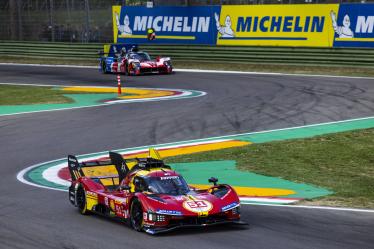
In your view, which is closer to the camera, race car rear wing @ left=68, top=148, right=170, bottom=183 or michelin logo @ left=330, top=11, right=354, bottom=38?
race car rear wing @ left=68, top=148, right=170, bottom=183

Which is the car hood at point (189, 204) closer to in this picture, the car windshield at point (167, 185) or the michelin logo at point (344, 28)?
the car windshield at point (167, 185)

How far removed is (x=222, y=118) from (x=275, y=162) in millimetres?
7178

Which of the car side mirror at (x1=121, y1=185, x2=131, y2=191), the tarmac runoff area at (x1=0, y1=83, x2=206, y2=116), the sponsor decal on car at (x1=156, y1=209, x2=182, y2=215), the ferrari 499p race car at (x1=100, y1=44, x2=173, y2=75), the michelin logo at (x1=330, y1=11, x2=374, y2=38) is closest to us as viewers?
the sponsor decal on car at (x1=156, y1=209, x2=182, y2=215)

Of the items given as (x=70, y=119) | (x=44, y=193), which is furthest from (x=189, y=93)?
(x=44, y=193)

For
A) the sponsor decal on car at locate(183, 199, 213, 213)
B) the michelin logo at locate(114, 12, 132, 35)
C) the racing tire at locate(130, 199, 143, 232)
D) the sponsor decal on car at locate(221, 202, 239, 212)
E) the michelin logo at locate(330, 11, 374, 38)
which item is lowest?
the racing tire at locate(130, 199, 143, 232)

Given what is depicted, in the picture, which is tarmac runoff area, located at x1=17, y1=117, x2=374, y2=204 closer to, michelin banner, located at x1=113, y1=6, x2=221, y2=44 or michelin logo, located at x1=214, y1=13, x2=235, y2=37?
michelin logo, located at x1=214, y1=13, x2=235, y2=37

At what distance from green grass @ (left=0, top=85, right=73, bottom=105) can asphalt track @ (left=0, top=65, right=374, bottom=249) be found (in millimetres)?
2814

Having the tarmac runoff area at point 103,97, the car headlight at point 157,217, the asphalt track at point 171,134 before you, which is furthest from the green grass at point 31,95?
the car headlight at point 157,217

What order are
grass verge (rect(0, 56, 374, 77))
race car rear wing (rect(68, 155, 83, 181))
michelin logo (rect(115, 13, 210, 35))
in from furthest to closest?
1. michelin logo (rect(115, 13, 210, 35))
2. grass verge (rect(0, 56, 374, 77))
3. race car rear wing (rect(68, 155, 83, 181))

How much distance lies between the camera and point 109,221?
12852mm

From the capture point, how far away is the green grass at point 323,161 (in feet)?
Result: 48.5

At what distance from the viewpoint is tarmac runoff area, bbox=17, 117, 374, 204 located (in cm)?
1484

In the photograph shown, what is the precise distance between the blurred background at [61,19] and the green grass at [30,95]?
38.9 feet

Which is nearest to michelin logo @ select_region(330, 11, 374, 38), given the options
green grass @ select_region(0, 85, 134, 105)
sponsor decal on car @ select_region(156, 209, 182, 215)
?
green grass @ select_region(0, 85, 134, 105)
